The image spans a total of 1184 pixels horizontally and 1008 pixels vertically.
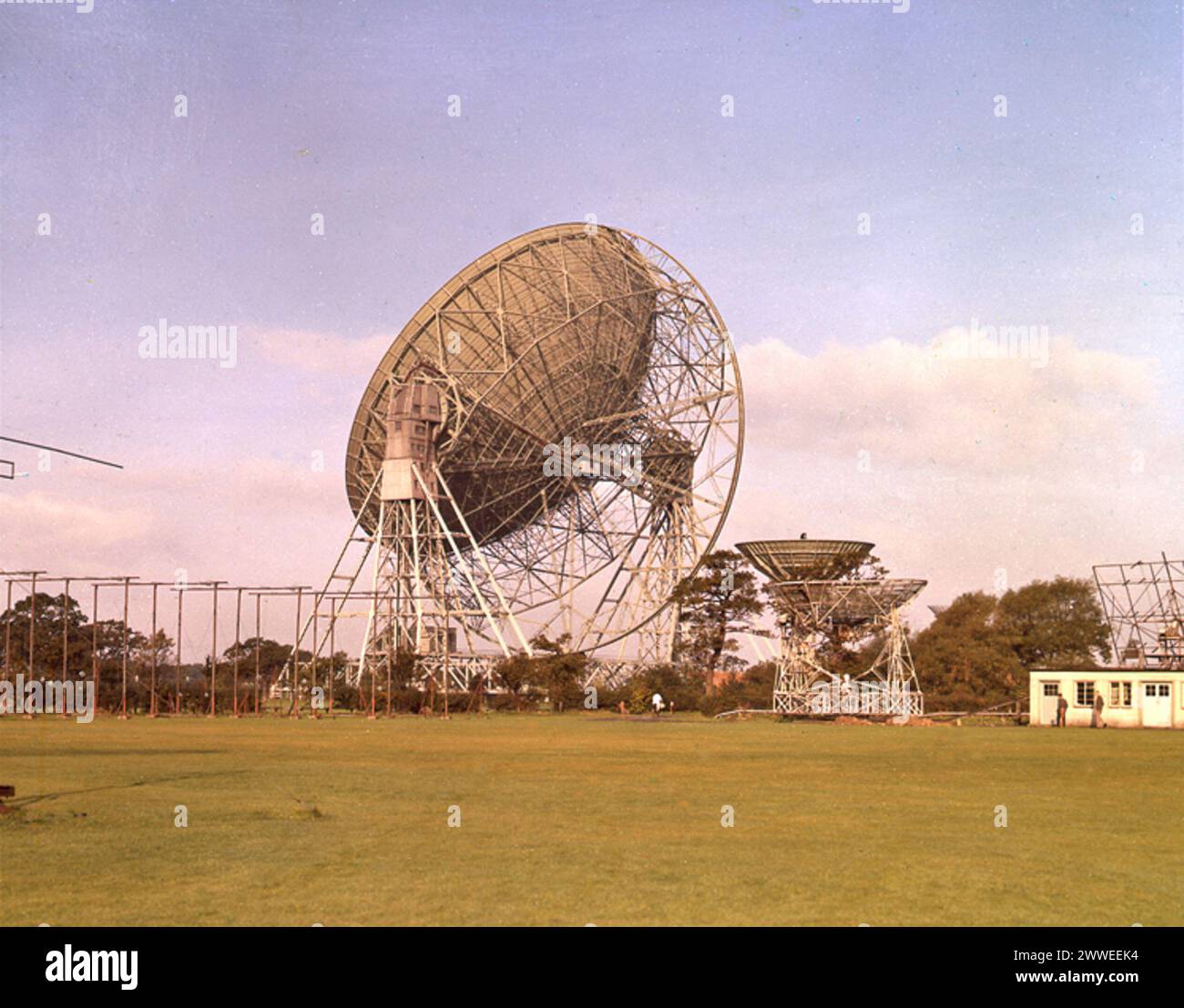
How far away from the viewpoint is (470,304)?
66875 millimetres

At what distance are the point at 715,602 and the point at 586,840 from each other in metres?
61.7

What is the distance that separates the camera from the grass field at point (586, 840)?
1002 centimetres

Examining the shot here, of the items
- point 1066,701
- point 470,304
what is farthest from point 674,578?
point 1066,701

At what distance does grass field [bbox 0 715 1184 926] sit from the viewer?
394 inches

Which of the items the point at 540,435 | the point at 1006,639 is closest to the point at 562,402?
the point at 540,435

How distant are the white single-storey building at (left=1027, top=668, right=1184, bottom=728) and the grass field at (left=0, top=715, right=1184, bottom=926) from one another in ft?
85.1

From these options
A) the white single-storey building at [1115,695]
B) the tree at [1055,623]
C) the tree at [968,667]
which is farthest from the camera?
the tree at [1055,623]

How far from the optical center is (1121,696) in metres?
53.5

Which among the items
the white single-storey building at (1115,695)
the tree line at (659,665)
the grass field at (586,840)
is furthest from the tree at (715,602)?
the grass field at (586,840)

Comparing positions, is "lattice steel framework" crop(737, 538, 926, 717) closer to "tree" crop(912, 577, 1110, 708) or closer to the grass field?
"tree" crop(912, 577, 1110, 708)

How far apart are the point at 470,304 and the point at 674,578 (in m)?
20.2

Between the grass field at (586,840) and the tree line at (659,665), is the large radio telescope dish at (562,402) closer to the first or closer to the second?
the tree line at (659,665)

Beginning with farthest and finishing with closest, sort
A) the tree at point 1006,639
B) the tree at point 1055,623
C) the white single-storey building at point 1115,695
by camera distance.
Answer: the tree at point 1055,623, the tree at point 1006,639, the white single-storey building at point 1115,695
